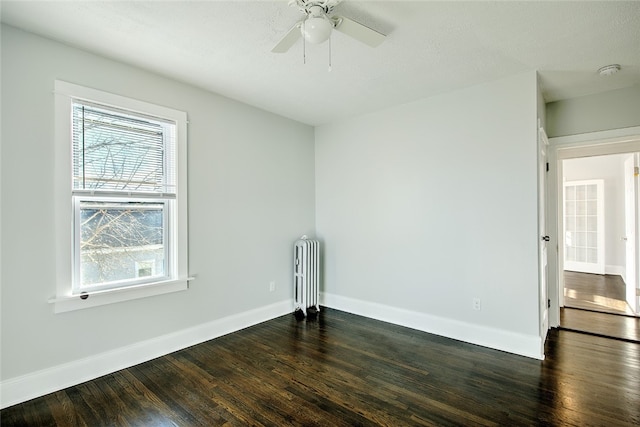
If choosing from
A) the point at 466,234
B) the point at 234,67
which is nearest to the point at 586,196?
the point at 466,234

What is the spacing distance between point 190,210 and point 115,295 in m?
0.97

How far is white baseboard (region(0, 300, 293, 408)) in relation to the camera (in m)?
2.12

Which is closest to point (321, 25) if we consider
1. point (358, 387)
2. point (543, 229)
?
point (358, 387)

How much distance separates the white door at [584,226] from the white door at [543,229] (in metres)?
4.58

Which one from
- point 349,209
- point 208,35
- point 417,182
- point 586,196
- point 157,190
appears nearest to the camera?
point 208,35

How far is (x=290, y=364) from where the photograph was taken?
2684 mm

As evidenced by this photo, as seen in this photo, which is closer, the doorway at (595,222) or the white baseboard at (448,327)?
the white baseboard at (448,327)

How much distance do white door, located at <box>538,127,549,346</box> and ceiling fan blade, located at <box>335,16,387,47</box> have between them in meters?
1.97

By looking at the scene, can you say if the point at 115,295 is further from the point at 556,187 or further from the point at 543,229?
the point at 556,187

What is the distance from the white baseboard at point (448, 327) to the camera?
2.83 meters

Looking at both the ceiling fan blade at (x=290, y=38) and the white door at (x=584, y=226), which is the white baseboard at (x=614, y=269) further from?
the ceiling fan blade at (x=290, y=38)

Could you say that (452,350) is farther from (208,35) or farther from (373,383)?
(208,35)

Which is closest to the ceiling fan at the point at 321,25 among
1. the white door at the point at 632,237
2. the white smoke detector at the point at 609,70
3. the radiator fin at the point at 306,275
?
the white smoke detector at the point at 609,70

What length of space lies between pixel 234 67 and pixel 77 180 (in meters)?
1.56
